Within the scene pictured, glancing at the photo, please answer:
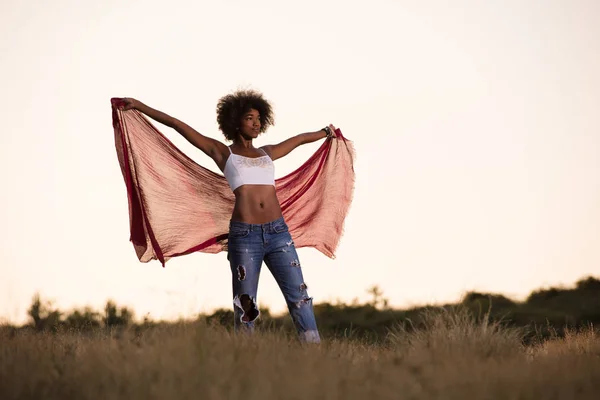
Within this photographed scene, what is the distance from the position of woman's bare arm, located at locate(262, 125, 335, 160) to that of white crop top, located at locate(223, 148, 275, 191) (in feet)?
1.19

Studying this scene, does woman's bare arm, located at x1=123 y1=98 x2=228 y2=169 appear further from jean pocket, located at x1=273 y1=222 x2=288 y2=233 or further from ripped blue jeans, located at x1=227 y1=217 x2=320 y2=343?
jean pocket, located at x1=273 y1=222 x2=288 y2=233

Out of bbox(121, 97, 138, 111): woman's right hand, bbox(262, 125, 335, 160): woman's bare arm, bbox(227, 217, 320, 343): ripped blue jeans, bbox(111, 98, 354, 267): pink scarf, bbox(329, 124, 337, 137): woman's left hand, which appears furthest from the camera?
bbox(329, 124, 337, 137): woman's left hand

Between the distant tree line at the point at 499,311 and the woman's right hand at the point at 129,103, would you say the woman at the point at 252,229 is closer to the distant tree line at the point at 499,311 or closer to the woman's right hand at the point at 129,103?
the woman's right hand at the point at 129,103

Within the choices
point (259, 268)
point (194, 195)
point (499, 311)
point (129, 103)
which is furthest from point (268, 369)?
point (499, 311)

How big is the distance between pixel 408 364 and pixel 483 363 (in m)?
0.55

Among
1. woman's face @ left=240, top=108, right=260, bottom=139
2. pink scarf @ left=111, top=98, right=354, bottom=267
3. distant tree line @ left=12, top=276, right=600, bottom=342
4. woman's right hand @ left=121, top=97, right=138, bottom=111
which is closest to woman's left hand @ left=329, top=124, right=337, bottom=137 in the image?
pink scarf @ left=111, top=98, right=354, bottom=267

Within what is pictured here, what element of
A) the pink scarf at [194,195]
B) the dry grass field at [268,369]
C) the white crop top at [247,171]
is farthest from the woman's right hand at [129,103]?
the dry grass field at [268,369]

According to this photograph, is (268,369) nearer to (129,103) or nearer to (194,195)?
(129,103)

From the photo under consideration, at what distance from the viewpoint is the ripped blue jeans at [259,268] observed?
637 cm

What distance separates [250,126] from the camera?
22.4 ft

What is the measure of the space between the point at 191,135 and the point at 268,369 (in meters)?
2.58

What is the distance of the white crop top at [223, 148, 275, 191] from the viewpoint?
6.51 meters

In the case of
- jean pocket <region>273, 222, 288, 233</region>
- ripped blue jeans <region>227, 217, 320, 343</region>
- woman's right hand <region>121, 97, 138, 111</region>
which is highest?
woman's right hand <region>121, 97, 138, 111</region>

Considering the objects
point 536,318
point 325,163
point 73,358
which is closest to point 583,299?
point 536,318
